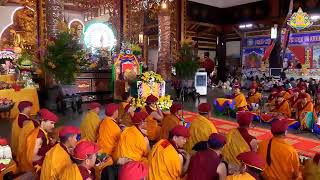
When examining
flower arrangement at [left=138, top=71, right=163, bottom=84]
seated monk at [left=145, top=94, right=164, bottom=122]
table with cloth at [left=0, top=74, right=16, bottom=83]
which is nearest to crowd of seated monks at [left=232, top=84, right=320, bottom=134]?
flower arrangement at [left=138, top=71, right=163, bottom=84]

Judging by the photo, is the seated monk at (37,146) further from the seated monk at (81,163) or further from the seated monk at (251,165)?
the seated monk at (251,165)

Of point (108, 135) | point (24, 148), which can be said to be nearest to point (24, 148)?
point (24, 148)

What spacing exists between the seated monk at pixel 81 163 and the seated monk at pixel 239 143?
1660 mm

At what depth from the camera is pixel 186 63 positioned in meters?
12.2

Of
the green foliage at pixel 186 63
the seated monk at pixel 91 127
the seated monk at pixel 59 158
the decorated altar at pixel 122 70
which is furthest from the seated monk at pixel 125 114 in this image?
the green foliage at pixel 186 63

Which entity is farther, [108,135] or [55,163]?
[108,135]

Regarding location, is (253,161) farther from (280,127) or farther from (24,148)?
(24,148)

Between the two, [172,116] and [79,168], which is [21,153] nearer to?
[79,168]

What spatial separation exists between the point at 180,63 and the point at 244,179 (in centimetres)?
1025

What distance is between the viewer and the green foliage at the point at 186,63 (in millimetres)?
12234

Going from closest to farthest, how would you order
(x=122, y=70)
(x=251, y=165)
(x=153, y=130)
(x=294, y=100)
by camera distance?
1. (x=251, y=165)
2. (x=153, y=130)
3. (x=294, y=100)
4. (x=122, y=70)

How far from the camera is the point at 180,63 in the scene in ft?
40.4

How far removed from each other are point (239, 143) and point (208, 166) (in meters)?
0.87

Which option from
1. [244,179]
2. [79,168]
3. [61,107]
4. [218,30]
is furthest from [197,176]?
[218,30]
